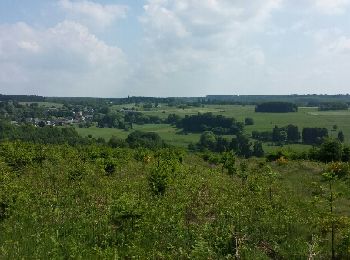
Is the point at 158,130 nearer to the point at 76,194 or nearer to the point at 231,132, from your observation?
the point at 231,132

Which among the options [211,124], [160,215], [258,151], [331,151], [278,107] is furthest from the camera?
[278,107]

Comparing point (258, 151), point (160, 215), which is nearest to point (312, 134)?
point (258, 151)

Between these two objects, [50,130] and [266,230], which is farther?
[50,130]

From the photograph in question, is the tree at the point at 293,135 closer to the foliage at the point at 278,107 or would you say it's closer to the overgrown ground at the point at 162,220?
the foliage at the point at 278,107

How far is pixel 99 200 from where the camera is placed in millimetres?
21891

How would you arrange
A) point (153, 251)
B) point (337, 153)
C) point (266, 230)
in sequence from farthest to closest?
1. point (337, 153)
2. point (266, 230)
3. point (153, 251)

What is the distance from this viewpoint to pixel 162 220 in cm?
1731

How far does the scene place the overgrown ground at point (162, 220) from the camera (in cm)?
1509

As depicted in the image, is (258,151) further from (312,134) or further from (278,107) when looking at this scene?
(278,107)

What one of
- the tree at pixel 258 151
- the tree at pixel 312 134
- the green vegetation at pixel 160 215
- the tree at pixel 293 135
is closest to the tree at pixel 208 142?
the tree at pixel 258 151

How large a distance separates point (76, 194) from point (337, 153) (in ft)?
110

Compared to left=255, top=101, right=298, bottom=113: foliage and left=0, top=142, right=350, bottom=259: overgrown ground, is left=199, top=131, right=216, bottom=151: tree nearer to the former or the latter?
left=0, top=142, right=350, bottom=259: overgrown ground

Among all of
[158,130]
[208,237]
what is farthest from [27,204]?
[158,130]

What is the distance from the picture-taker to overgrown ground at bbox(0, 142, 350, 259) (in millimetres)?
15094
